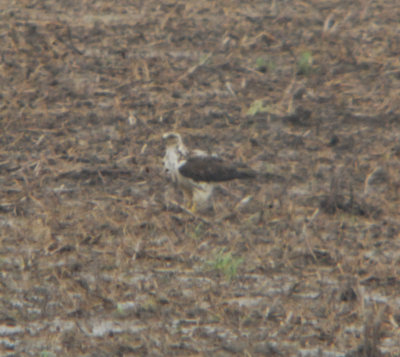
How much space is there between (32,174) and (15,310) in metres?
1.64

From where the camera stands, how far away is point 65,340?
3.73 m

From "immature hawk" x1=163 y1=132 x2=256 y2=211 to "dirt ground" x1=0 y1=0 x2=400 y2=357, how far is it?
0.27 feet

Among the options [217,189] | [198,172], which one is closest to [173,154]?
[198,172]

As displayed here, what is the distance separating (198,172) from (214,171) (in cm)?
12

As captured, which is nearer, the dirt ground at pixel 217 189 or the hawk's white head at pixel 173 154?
the dirt ground at pixel 217 189

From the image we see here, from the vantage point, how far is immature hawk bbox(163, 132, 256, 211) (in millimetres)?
5301

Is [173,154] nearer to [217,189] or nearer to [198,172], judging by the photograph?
[198,172]

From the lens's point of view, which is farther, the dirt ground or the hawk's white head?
the hawk's white head

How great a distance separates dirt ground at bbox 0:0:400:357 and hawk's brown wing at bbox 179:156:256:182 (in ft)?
0.27

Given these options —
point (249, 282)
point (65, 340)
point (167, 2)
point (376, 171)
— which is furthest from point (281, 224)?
point (167, 2)

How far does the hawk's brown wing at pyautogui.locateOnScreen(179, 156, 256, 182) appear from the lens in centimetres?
533

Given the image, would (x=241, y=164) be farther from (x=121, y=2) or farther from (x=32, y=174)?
(x=121, y=2)

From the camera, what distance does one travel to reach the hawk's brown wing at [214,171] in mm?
5328

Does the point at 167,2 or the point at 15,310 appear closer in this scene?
the point at 15,310
